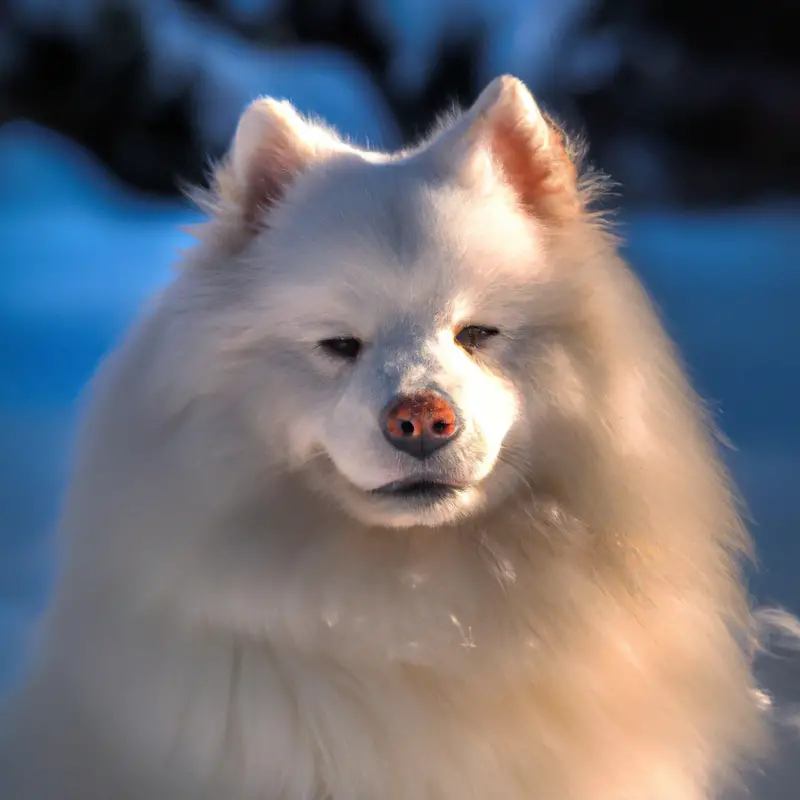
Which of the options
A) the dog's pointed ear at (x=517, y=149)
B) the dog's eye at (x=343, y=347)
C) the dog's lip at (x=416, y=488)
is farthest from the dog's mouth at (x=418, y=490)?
the dog's pointed ear at (x=517, y=149)

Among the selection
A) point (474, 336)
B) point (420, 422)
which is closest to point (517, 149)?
point (474, 336)

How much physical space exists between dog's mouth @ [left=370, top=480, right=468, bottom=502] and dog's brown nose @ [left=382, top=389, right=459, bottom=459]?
5 cm

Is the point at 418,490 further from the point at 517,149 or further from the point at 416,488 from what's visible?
the point at 517,149

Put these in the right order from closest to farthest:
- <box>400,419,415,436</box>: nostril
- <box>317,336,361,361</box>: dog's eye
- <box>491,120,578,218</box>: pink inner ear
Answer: <box>400,419,415,436</box>: nostril < <box>317,336,361,361</box>: dog's eye < <box>491,120,578,218</box>: pink inner ear

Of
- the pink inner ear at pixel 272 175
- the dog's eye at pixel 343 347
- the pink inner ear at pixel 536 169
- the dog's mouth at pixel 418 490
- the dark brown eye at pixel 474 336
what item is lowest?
the dog's mouth at pixel 418 490

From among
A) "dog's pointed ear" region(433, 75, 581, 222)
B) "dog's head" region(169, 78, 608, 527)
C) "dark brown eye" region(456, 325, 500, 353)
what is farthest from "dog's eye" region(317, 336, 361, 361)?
"dog's pointed ear" region(433, 75, 581, 222)

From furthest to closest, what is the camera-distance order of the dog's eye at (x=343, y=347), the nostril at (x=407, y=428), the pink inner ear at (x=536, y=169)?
the pink inner ear at (x=536, y=169) < the dog's eye at (x=343, y=347) < the nostril at (x=407, y=428)

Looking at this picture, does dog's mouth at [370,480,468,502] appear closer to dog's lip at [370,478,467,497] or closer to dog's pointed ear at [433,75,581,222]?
dog's lip at [370,478,467,497]

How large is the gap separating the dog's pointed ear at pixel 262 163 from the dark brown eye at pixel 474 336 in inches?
11.3

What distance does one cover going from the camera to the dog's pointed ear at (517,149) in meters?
1.06

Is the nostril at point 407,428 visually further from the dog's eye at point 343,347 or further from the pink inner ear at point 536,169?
the pink inner ear at point 536,169

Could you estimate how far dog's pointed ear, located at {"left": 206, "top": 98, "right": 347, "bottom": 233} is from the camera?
106cm

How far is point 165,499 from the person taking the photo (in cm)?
102

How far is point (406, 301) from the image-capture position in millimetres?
974
